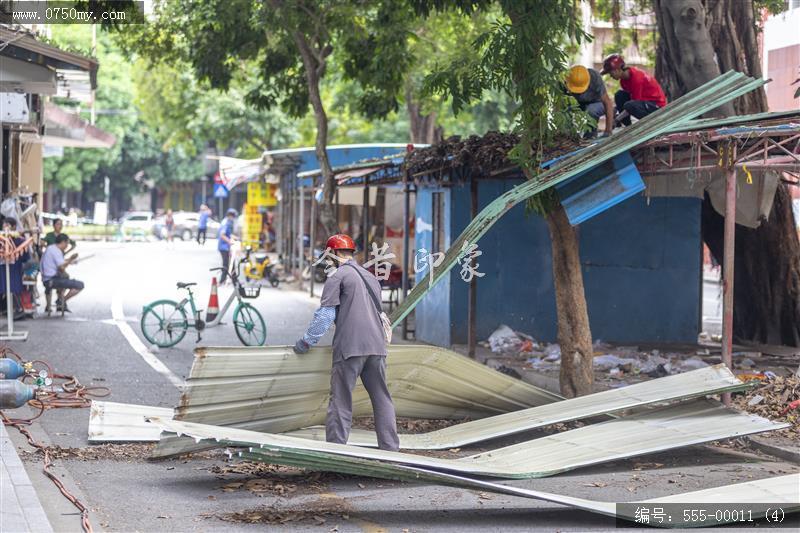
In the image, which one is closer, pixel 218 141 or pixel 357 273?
pixel 357 273

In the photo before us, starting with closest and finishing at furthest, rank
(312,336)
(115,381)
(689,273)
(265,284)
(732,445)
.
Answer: (312,336)
(732,445)
(115,381)
(689,273)
(265,284)

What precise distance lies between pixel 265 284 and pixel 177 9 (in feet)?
30.9

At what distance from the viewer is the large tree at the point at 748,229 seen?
15484mm

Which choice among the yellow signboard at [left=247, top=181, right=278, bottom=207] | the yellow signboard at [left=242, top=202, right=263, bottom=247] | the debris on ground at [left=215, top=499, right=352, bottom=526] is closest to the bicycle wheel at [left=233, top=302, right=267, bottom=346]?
the debris on ground at [left=215, top=499, right=352, bottom=526]

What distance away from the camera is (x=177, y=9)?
22406 mm

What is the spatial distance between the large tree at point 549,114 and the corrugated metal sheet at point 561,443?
219cm

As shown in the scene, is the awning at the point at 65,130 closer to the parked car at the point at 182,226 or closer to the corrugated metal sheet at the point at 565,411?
the corrugated metal sheet at the point at 565,411

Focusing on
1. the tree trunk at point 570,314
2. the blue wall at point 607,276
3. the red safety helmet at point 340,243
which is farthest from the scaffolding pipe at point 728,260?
the blue wall at point 607,276

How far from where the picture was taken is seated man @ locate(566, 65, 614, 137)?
44.1 feet

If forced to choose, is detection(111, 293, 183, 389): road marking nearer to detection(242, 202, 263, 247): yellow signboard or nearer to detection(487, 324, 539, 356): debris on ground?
detection(487, 324, 539, 356): debris on ground

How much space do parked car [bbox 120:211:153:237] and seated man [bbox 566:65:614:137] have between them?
160 ft

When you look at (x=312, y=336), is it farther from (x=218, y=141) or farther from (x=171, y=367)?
(x=218, y=141)

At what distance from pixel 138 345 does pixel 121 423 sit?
22.1 feet

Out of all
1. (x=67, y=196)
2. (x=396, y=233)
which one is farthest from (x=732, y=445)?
(x=67, y=196)
